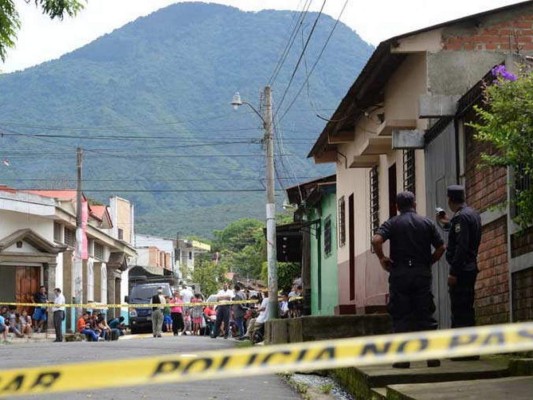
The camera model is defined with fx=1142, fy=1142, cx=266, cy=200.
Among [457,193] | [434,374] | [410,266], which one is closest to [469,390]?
[434,374]

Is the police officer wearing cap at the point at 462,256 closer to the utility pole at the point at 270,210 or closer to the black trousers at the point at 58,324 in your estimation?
the utility pole at the point at 270,210

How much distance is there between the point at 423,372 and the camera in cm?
908

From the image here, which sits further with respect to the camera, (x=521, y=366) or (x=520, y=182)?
(x=520, y=182)

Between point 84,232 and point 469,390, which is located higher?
point 84,232

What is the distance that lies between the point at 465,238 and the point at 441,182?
3.70 m

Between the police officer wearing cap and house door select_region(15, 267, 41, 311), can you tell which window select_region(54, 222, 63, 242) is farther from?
the police officer wearing cap

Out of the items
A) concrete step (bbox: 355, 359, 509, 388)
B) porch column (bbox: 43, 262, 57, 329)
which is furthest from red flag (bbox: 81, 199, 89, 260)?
concrete step (bbox: 355, 359, 509, 388)

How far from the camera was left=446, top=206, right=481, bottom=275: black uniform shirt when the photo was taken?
32.8 feet

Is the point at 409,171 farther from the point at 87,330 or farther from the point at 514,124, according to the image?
the point at 87,330

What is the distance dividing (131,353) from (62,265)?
29831mm

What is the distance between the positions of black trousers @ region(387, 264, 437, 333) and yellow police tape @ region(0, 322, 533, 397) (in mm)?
5878

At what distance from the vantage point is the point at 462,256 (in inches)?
395

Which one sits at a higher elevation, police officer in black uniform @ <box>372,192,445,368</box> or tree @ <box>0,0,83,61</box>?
tree @ <box>0,0,83,61</box>

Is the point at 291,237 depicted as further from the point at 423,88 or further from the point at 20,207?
the point at 423,88
